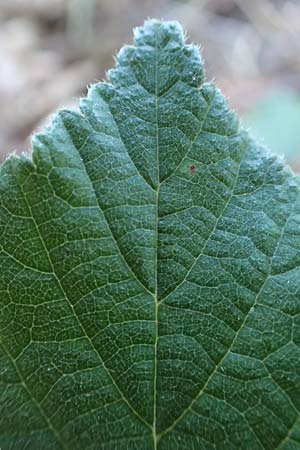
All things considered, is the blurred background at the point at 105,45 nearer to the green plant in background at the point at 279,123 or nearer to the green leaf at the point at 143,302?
the green plant in background at the point at 279,123

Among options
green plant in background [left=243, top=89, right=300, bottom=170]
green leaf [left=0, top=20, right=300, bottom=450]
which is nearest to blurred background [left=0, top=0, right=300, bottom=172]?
green plant in background [left=243, top=89, right=300, bottom=170]

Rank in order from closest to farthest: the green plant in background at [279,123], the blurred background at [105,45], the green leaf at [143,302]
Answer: the green leaf at [143,302] → the green plant in background at [279,123] → the blurred background at [105,45]

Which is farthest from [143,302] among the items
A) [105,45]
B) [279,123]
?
[105,45]

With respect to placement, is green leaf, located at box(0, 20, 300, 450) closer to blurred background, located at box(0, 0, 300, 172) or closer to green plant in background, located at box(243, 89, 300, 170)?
green plant in background, located at box(243, 89, 300, 170)

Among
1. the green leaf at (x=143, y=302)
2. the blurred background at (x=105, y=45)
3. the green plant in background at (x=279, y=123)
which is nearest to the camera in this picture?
the green leaf at (x=143, y=302)

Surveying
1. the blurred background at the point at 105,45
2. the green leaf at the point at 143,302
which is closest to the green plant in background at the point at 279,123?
the blurred background at the point at 105,45

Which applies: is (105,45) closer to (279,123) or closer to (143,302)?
(279,123)

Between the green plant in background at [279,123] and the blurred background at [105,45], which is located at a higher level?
the blurred background at [105,45]
